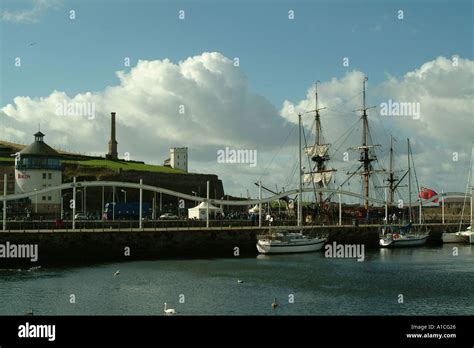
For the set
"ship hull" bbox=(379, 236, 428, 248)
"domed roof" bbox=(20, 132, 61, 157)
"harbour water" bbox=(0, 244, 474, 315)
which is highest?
"domed roof" bbox=(20, 132, 61, 157)

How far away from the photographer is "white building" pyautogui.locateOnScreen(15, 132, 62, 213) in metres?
88.9

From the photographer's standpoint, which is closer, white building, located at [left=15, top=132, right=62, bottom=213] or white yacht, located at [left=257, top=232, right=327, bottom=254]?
white yacht, located at [left=257, top=232, right=327, bottom=254]

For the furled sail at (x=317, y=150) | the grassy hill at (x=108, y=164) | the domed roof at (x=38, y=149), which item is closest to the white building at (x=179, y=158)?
the grassy hill at (x=108, y=164)

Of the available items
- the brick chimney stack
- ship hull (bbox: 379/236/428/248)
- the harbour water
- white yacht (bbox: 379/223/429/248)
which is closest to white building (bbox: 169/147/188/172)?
the brick chimney stack

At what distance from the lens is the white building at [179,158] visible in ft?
527

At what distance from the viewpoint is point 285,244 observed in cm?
7394

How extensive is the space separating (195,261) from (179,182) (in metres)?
63.4

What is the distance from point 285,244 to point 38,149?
40978mm

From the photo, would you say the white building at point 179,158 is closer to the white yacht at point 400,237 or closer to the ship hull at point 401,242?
the white yacht at point 400,237

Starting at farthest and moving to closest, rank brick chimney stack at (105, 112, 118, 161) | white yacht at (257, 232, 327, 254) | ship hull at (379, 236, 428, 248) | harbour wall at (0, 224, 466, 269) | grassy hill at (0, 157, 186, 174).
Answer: brick chimney stack at (105, 112, 118, 161)
grassy hill at (0, 157, 186, 174)
ship hull at (379, 236, 428, 248)
white yacht at (257, 232, 327, 254)
harbour wall at (0, 224, 466, 269)

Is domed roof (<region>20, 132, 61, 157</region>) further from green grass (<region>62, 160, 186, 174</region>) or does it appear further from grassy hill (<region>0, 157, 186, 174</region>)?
green grass (<region>62, 160, 186, 174</region>)

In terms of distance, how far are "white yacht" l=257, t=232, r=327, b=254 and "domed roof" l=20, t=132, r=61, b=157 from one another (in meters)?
37.1

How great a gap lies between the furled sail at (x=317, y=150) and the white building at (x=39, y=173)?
2178 inches

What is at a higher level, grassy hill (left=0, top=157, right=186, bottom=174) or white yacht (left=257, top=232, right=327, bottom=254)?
grassy hill (left=0, top=157, right=186, bottom=174)
